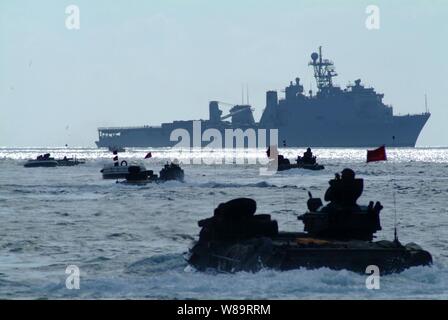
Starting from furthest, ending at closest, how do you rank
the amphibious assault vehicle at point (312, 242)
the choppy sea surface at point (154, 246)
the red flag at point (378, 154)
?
the red flag at point (378, 154) → the amphibious assault vehicle at point (312, 242) → the choppy sea surface at point (154, 246)

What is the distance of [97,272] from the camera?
87.8 ft

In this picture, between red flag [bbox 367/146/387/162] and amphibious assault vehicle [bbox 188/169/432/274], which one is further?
red flag [bbox 367/146/387/162]

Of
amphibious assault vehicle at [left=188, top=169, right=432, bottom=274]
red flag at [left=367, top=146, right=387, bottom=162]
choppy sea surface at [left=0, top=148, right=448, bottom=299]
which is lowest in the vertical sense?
choppy sea surface at [left=0, top=148, right=448, bottom=299]

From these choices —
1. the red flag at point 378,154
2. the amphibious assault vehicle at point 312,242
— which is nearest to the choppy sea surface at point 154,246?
the amphibious assault vehicle at point 312,242

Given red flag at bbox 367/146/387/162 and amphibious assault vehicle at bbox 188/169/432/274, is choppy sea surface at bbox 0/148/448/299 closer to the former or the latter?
amphibious assault vehicle at bbox 188/169/432/274

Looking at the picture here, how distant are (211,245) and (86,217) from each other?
22165mm

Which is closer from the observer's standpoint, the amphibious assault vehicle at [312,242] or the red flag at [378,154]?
the amphibious assault vehicle at [312,242]

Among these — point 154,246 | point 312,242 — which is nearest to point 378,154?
point 312,242

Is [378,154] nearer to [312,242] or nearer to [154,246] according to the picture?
[312,242]

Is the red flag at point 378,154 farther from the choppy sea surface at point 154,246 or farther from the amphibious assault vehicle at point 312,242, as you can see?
the choppy sea surface at point 154,246

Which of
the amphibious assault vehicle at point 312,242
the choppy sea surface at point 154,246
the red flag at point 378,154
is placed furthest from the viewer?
the red flag at point 378,154

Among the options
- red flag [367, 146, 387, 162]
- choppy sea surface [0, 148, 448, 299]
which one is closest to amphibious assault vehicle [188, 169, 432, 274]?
choppy sea surface [0, 148, 448, 299]
